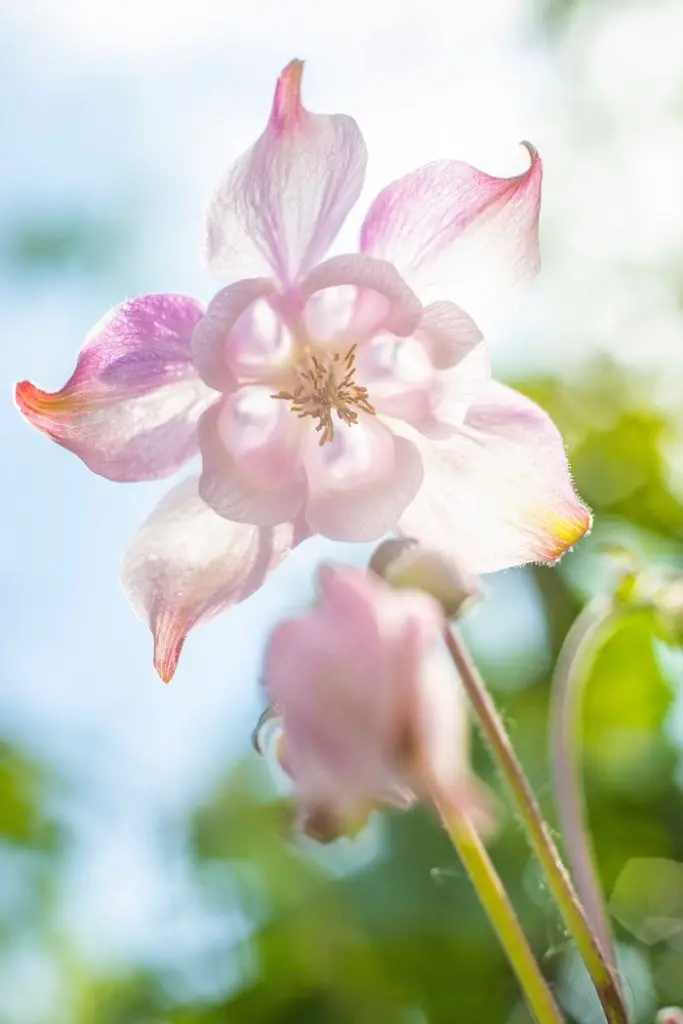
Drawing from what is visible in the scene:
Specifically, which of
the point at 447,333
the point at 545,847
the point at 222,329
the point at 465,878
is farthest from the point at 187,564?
the point at 465,878

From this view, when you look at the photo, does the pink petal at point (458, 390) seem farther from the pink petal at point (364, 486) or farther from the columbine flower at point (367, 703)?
the columbine flower at point (367, 703)

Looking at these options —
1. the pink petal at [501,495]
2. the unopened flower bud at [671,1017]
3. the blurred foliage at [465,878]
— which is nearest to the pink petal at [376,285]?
the pink petal at [501,495]

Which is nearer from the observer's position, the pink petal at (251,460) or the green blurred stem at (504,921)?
the green blurred stem at (504,921)

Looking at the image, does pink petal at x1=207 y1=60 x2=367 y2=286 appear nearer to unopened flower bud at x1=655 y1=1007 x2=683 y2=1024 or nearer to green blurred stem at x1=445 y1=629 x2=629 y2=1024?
green blurred stem at x1=445 y1=629 x2=629 y2=1024

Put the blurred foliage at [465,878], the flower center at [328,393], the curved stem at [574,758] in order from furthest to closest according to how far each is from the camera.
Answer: the blurred foliage at [465,878]
the flower center at [328,393]
the curved stem at [574,758]

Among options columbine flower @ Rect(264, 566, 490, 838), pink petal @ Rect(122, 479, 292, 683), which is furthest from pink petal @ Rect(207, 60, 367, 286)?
columbine flower @ Rect(264, 566, 490, 838)

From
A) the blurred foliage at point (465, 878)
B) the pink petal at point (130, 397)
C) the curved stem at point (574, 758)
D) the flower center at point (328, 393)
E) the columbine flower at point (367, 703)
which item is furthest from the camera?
the blurred foliage at point (465, 878)
